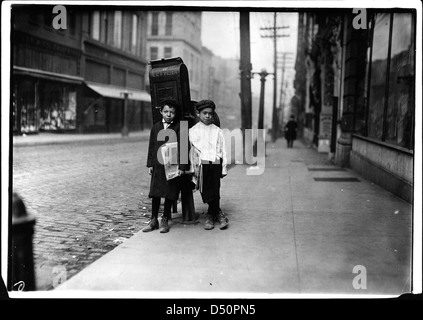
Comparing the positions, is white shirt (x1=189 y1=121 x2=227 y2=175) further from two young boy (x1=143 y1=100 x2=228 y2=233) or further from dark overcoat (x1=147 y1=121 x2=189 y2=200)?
dark overcoat (x1=147 y1=121 x2=189 y2=200)

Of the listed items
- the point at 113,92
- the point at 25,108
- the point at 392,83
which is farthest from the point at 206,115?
the point at 113,92

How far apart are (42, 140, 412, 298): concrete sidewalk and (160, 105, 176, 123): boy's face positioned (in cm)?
126

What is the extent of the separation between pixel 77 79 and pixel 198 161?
1862 centimetres

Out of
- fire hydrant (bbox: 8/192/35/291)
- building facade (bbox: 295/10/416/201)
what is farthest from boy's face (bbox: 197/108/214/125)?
fire hydrant (bbox: 8/192/35/291)

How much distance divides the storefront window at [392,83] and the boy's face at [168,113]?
3.17 meters

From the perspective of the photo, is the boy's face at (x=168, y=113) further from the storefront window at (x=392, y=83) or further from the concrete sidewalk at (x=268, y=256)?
the storefront window at (x=392, y=83)

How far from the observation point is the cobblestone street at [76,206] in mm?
4199

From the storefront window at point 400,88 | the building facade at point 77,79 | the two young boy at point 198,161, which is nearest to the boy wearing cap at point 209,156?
the two young boy at point 198,161

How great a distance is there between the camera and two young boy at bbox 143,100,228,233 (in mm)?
5016

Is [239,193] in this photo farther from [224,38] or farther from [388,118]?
[388,118]

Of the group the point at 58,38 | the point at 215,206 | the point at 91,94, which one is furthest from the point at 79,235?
the point at 91,94

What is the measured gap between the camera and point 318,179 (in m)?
9.13

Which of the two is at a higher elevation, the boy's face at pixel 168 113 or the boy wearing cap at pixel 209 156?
the boy's face at pixel 168 113
